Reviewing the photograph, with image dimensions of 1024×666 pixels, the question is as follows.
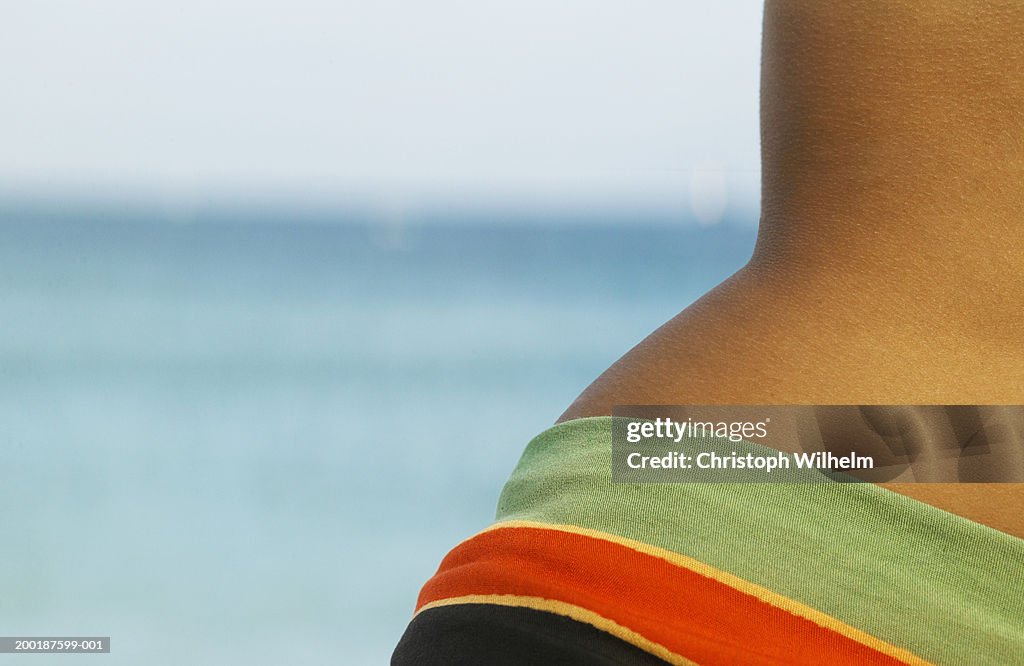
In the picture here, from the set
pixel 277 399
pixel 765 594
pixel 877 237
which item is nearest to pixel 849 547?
pixel 765 594

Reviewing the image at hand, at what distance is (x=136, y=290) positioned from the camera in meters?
7.04

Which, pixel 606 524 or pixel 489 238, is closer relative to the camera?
pixel 606 524

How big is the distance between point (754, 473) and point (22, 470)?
4287 millimetres

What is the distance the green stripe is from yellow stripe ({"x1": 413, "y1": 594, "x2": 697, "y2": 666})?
35 mm

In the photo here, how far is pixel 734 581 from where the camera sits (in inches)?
13.7

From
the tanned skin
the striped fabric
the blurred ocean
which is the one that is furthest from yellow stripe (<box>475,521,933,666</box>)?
the blurred ocean

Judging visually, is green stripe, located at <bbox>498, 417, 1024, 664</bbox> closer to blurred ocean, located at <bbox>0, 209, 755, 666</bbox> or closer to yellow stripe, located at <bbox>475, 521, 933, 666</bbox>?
yellow stripe, located at <bbox>475, 521, 933, 666</bbox>

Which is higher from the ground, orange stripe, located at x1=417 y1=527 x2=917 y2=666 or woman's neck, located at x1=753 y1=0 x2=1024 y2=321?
woman's neck, located at x1=753 y1=0 x2=1024 y2=321

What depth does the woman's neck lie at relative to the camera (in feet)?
1.56

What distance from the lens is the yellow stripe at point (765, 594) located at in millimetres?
332

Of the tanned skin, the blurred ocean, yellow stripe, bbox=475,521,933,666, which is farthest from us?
the blurred ocean

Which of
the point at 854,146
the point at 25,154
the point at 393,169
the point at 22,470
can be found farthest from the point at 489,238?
the point at 854,146

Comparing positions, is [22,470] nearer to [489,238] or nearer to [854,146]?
[854,146]

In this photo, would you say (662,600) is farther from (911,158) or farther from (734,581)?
(911,158)
